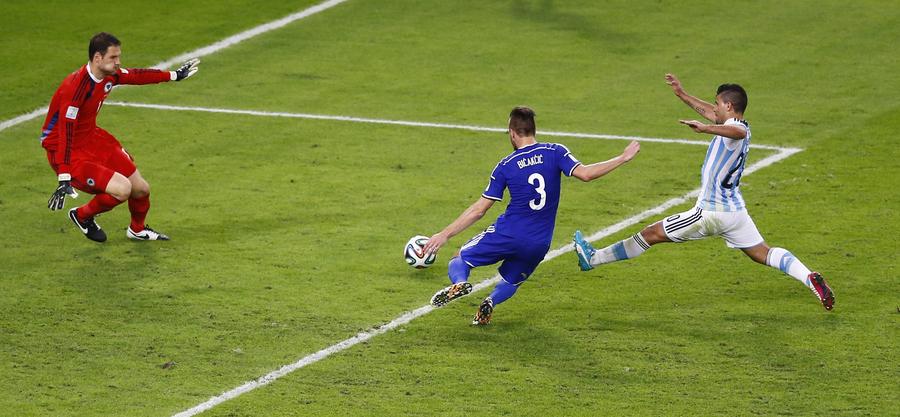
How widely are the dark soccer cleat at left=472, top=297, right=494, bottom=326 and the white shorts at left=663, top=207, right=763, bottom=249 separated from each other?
73.0 inches

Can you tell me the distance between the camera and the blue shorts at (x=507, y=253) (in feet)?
38.6

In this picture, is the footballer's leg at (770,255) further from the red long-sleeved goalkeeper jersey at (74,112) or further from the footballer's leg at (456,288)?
the red long-sleeved goalkeeper jersey at (74,112)

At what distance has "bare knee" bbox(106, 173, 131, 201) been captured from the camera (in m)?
14.1

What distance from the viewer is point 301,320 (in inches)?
482

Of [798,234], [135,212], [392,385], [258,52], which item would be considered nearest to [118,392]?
[392,385]

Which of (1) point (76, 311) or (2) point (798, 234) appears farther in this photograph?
(2) point (798, 234)

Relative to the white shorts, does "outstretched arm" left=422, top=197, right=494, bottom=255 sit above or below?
above

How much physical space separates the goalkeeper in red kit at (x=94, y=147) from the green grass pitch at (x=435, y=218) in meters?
0.37

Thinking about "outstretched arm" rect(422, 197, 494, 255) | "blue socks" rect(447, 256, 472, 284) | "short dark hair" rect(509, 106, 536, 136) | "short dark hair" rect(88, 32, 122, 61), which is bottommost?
"blue socks" rect(447, 256, 472, 284)

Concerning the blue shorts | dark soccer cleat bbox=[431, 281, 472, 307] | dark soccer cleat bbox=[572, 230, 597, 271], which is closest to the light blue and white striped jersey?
dark soccer cleat bbox=[572, 230, 597, 271]

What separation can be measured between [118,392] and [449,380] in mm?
2538

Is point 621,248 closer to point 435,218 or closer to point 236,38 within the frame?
point 435,218

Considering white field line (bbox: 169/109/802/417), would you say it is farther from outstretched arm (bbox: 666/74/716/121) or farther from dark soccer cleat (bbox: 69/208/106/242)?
dark soccer cleat (bbox: 69/208/106/242)

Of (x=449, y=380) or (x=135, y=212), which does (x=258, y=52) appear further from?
(x=449, y=380)
